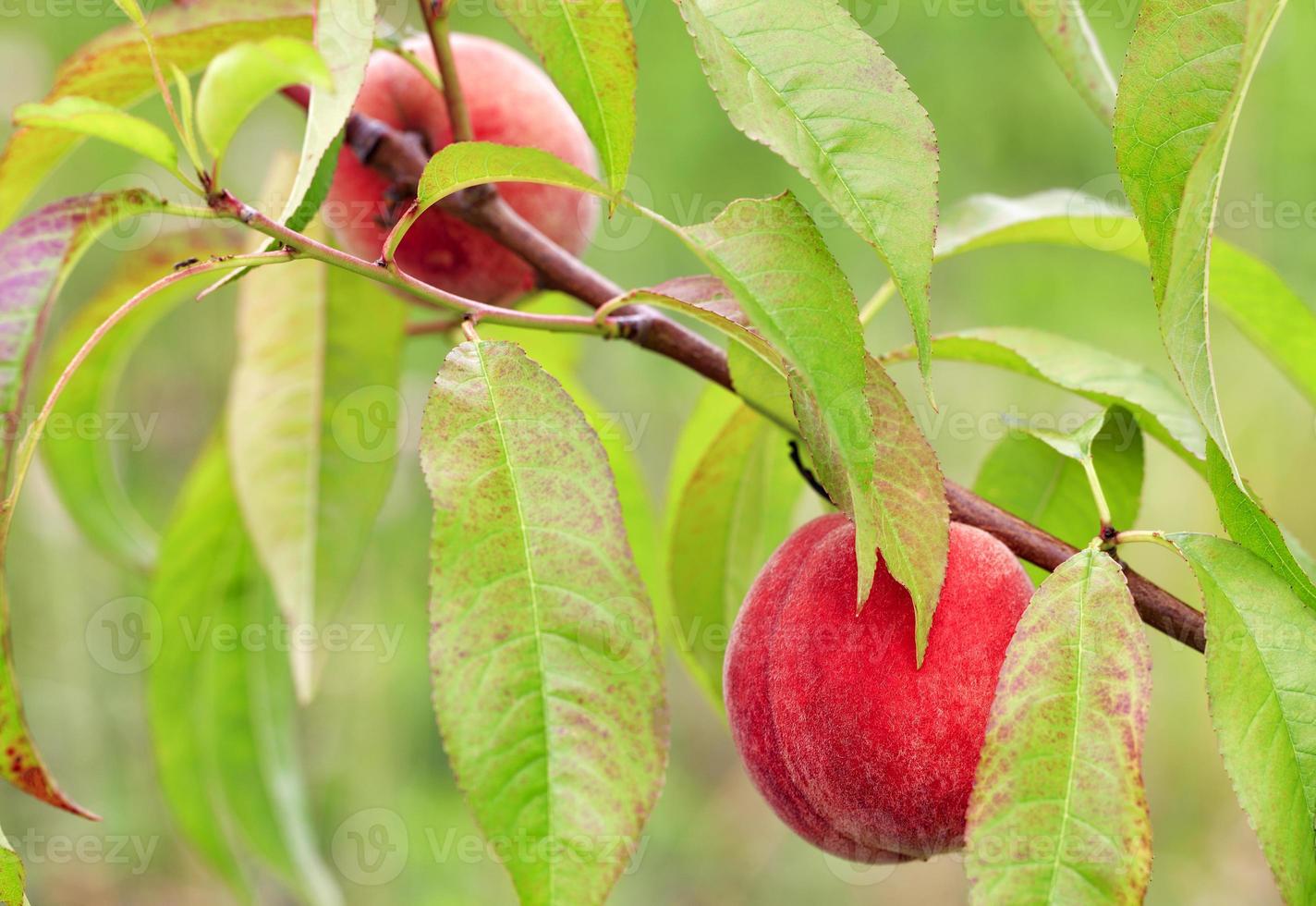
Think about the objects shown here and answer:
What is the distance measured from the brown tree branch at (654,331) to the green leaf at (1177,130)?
0.36ft

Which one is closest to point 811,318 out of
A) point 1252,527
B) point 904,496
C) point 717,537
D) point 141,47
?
point 904,496

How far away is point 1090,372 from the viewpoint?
0.53m

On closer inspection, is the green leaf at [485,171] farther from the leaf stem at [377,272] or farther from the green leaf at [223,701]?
the green leaf at [223,701]

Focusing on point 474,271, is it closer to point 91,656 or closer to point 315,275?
point 315,275

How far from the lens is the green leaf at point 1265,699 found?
1.21 ft

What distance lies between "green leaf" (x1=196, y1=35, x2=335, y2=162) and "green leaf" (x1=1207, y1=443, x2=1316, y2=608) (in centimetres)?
32

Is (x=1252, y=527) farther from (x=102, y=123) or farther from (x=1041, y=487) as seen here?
(x=102, y=123)

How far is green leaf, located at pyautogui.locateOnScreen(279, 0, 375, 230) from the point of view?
1.33ft

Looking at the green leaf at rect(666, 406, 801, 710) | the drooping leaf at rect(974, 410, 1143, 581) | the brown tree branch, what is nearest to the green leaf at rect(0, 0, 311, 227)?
the brown tree branch

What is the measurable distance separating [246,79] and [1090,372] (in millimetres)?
361

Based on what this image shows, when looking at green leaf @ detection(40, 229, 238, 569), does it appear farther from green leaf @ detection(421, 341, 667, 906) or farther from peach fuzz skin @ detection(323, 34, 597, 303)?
green leaf @ detection(421, 341, 667, 906)

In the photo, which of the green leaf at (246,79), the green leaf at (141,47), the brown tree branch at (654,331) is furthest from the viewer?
the green leaf at (141,47)

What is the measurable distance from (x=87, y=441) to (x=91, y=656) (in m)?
1.46

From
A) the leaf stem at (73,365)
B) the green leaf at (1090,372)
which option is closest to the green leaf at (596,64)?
the leaf stem at (73,365)
